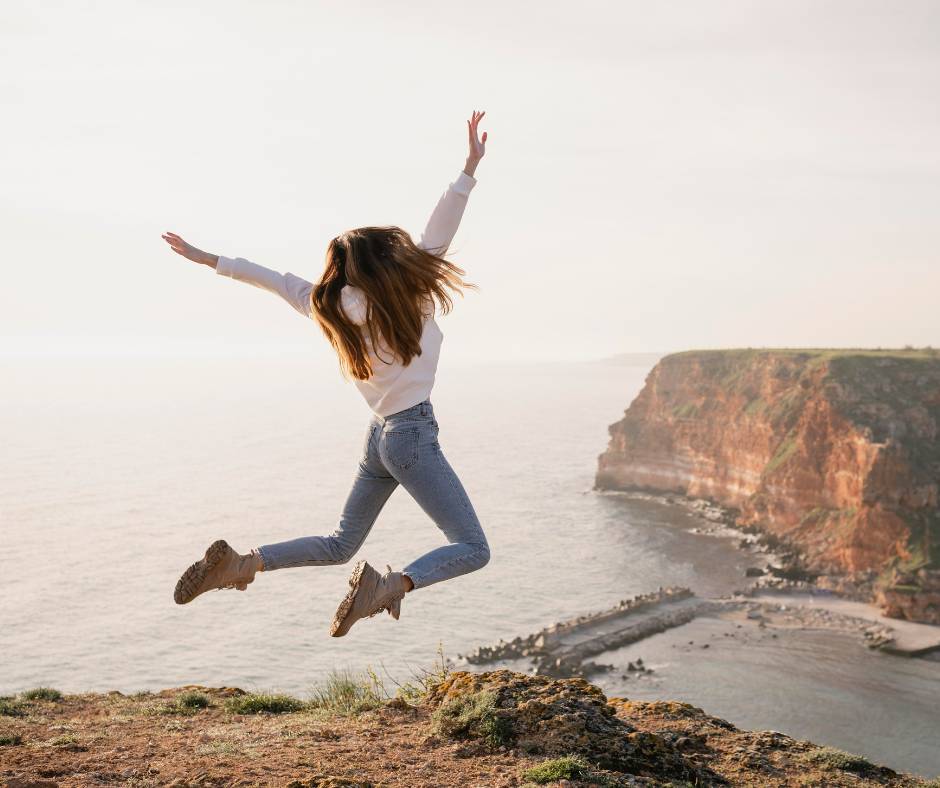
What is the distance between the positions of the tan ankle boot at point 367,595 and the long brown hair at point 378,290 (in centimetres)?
99

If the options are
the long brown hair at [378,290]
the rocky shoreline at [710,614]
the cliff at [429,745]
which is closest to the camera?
the long brown hair at [378,290]

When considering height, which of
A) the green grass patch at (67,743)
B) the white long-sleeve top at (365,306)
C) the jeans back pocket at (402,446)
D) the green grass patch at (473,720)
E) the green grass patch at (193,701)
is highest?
the white long-sleeve top at (365,306)

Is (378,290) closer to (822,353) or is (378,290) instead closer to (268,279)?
(268,279)

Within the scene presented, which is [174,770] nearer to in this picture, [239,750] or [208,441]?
[239,750]

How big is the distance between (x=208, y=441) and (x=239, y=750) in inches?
5192

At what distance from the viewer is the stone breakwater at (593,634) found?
140 ft

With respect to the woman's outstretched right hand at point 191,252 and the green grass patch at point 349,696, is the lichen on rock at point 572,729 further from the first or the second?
the woman's outstretched right hand at point 191,252

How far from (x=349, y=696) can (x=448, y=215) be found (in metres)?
5.68

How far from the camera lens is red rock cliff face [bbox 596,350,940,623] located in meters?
55.3

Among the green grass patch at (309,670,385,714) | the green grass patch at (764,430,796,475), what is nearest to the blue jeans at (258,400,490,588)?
the green grass patch at (309,670,385,714)

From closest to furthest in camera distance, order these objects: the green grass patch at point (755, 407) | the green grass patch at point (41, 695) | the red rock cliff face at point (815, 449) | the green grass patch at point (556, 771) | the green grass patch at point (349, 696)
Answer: the green grass patch at point (556, 771) < the green grass patch at point (349, 696) < the green grass patch at point (41, 695) < the red rock cliff face at point (815, 449) < the green grass patch at point (755, 407)

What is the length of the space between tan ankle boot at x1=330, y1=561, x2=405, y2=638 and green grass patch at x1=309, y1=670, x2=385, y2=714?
401 centimetres

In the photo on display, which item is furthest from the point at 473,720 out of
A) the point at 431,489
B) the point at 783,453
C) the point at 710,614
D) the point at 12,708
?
the point at 783,453

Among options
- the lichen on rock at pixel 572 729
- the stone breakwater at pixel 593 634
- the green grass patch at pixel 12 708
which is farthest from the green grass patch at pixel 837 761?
the stone breakwater at pixel 593 634
